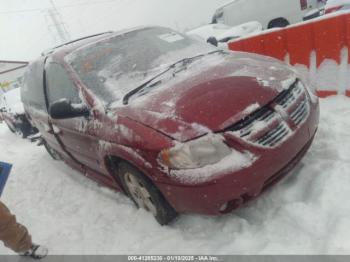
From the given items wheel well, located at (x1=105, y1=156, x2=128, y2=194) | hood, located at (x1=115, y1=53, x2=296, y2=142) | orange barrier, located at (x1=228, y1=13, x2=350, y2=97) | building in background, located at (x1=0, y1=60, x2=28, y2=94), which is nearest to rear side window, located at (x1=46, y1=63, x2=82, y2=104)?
wheel well, located at (x1=105, y1=156, x2=128, y2=194)

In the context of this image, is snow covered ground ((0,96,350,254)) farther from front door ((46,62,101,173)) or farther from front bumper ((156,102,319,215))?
front door ((46,62,101,173))

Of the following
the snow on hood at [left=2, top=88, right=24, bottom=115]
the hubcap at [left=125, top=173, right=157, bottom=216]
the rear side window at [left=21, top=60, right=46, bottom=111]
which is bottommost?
the snow on hood at [left=2, top=88, right=24, bottom=115]

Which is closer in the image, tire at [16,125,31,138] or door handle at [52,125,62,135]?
door handle at [52,125,62,135]

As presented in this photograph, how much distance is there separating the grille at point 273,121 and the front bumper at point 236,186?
73 millimetres

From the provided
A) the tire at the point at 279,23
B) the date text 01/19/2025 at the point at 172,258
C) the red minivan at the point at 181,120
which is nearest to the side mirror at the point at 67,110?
the red minivan at the point at 181,120

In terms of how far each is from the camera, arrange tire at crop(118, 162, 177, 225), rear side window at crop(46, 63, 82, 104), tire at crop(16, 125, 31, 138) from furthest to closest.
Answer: tire at crop(16, 125, 31, 138)
rear side window at crop(46, 63, 82, 104)
tire at crop(118, 162, 177, 225)

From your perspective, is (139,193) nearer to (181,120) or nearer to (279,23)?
(181,120)

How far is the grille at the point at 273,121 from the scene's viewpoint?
8.21 ft

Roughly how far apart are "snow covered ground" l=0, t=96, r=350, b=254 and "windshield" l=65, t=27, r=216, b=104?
134 cm

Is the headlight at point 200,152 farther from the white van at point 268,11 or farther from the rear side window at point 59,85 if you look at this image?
the white van at point 268,11

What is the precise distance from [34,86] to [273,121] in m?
3.66

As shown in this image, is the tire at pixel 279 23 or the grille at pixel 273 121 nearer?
the grille at pixel 273 121

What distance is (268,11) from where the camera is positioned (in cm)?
1222

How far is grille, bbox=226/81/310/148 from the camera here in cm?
250
